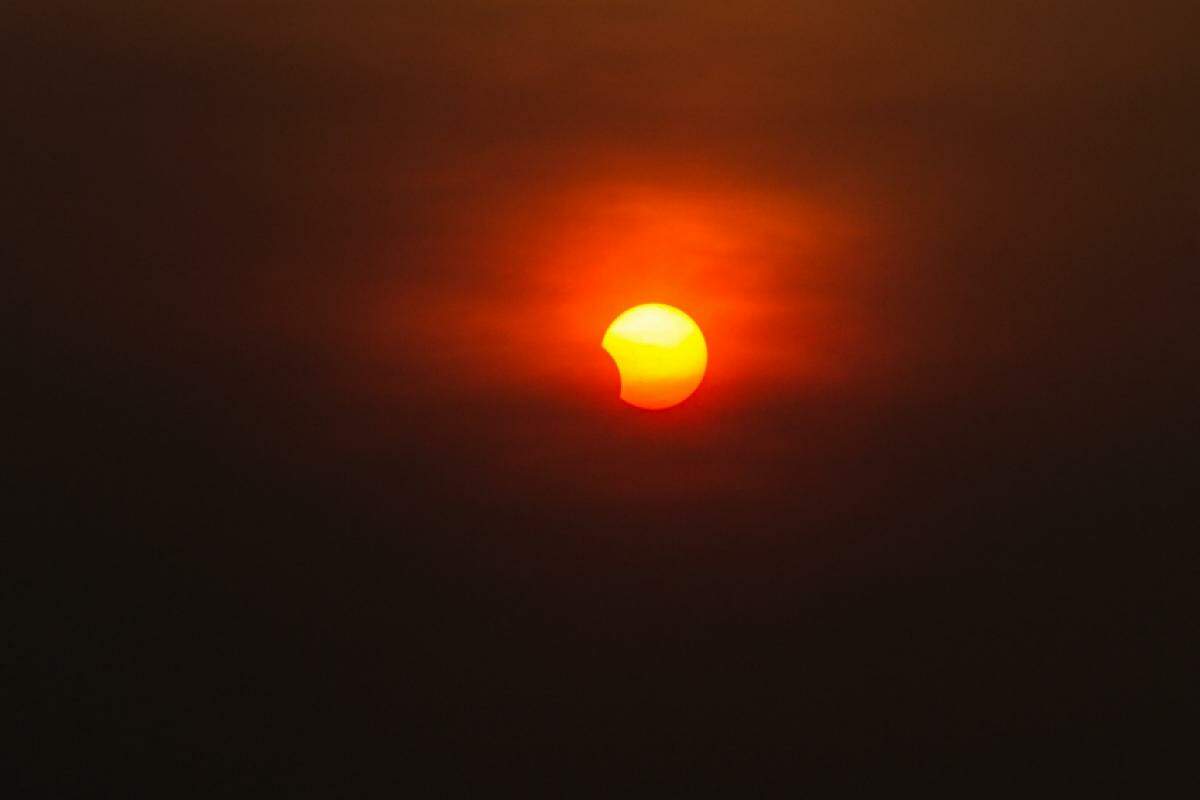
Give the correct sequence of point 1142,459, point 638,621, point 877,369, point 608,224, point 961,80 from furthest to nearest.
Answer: point 638,621
point 1142,459
point 877,369
point 608,224
point 961,80

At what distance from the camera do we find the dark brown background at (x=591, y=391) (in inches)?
71.4

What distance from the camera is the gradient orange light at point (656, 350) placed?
201cm

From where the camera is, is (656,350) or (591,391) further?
(591,391)

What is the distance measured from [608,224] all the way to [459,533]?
28.0 inches

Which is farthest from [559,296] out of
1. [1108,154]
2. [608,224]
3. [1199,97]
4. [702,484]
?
[1199,97]

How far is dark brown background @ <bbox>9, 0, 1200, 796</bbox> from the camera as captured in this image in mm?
1812

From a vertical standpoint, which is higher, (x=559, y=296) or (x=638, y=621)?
(x=559, y=296)

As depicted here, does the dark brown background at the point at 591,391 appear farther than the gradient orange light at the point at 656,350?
No

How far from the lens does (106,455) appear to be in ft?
7.47

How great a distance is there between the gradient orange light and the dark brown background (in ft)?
0.12

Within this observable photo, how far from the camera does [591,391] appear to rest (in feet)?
6.97

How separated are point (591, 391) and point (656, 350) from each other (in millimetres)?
163

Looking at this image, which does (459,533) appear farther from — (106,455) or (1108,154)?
(1108,154)

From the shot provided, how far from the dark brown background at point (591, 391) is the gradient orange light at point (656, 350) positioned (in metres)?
0.04
